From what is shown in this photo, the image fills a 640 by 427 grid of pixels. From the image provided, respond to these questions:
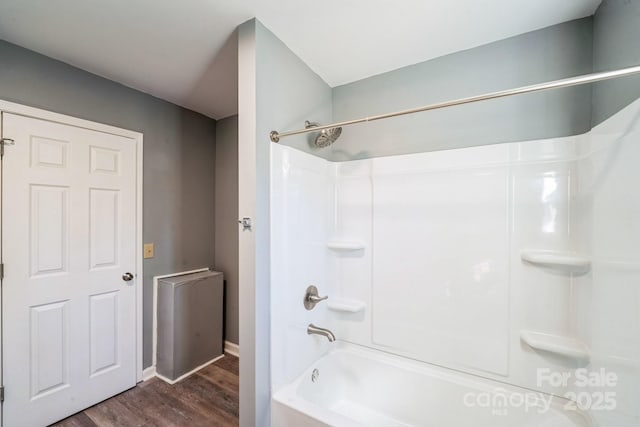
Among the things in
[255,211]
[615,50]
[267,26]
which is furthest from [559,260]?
[267,26]

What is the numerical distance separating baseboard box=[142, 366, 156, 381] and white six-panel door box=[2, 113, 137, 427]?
115mm

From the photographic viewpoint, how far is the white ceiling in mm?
1231

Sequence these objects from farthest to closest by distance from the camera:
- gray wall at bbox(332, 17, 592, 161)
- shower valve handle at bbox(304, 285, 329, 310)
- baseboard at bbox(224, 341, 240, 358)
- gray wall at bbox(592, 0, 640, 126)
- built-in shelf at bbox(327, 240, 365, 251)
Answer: baseboard at bbox(224, 341, 240, 358), built-in shelf at bbox(327, 240, 365, 251), shower valve handle at bbox(304, 285, 329, 310), gray wall at bbox(332, 17, 592, 161), gray wall at bbox(592, 0, 640, 126)

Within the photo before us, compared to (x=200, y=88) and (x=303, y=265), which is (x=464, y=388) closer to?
(x=303, y=265)

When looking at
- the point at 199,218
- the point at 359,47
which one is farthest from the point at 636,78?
the point at 199,218

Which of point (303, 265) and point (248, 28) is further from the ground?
point (248, 28)

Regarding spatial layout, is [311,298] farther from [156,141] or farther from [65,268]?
[156,141]

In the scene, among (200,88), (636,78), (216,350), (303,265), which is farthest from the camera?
(216,350)

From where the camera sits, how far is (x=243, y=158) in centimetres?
132

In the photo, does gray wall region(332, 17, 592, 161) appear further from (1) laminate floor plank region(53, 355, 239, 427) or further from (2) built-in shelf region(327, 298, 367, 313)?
(1) laminate floor plank region(53, 355, 239, 427)

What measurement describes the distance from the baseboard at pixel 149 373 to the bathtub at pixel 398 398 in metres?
1.50

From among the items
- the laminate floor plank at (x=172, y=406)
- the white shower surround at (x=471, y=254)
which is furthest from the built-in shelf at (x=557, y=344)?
the laminate floor plank at (x=172, y=406)

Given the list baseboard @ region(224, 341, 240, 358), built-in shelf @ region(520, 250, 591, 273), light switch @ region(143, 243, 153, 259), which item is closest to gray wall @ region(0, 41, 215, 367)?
light switch @ region(143, 243, 153, 259)

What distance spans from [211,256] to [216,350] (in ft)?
3.03
